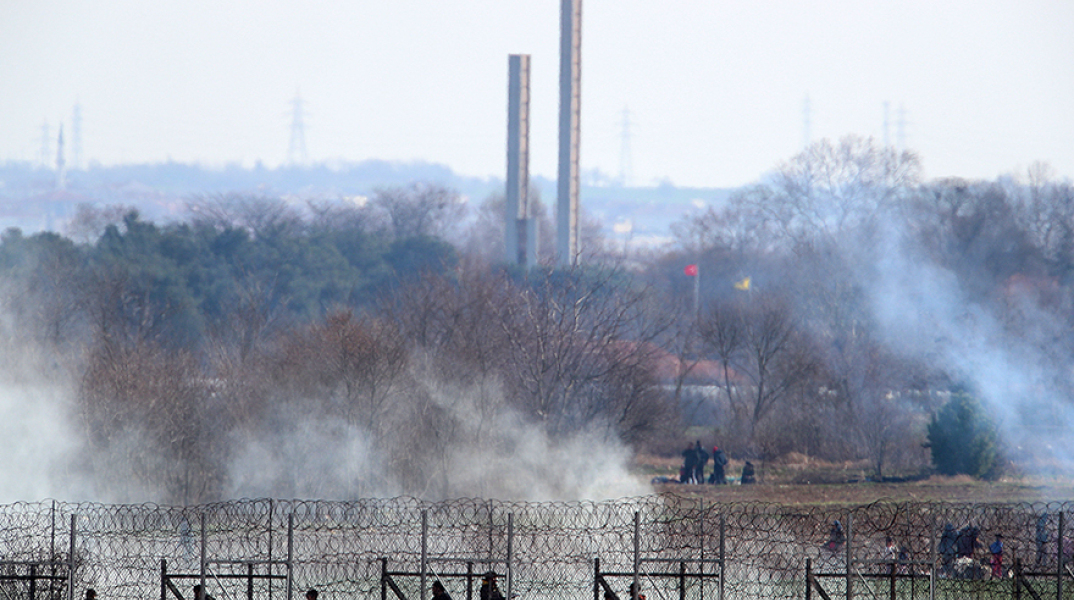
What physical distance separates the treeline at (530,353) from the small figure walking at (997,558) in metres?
13.4

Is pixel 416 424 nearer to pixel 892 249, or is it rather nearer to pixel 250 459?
pixel 250 459

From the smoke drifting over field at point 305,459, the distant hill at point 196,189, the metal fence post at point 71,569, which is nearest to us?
the metal fence post at point 71,569

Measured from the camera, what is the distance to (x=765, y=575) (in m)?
22.4

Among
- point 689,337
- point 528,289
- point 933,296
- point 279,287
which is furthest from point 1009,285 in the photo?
point 279,287

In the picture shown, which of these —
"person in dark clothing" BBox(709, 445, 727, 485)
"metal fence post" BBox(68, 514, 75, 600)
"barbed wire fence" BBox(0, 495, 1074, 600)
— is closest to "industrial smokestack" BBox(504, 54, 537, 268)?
"person in dark clothing" BBox(709, 445, 727, 485)

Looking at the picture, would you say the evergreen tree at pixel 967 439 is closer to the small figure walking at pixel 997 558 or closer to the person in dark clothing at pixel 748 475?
the person in dark clothing at pixel 748 475

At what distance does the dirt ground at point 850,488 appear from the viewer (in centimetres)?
2989

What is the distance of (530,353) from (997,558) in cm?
1831

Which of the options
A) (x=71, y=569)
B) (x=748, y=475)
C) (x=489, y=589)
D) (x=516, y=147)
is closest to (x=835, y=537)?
(x=489, y=589)

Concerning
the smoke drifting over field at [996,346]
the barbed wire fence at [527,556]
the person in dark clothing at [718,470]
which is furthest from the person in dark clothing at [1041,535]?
the smoke drifting over field at [996,346]

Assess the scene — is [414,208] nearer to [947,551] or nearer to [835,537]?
[835,537]

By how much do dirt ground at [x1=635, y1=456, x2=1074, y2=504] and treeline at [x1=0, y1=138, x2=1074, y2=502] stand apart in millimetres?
1057

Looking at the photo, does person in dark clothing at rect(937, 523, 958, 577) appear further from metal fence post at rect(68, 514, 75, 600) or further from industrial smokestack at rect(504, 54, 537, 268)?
industrial smokestack at rect(504, 54, 537, 268)

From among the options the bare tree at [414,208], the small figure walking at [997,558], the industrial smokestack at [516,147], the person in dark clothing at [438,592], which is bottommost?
the small figure walking at [997,558]
